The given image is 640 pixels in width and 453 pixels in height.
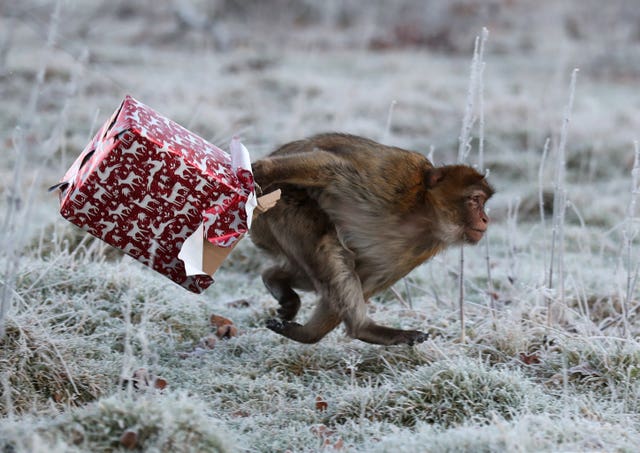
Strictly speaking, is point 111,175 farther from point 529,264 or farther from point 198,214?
point 529,264

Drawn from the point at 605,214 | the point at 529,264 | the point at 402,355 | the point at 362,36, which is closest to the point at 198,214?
the point at 402,355

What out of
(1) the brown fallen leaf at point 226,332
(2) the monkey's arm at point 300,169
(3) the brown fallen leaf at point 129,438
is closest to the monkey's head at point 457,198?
(2) the monkey's arm at point 300,169

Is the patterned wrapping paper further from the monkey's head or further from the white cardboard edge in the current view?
the monkey's head

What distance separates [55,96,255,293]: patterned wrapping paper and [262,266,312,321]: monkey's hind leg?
2.83ft

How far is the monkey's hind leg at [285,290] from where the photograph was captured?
4293mm

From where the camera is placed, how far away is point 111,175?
3225 mm

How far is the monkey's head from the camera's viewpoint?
380 centimetres

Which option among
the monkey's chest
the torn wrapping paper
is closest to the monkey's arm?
the torn wrapping paper

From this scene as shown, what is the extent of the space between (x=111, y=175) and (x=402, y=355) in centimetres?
Result: 165

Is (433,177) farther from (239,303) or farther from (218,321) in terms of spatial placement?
(239,303)

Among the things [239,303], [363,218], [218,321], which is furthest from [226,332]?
[363,218]

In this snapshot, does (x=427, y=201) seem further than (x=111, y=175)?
Yes

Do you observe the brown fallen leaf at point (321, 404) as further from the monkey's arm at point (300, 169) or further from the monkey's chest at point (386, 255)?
the monkey's arm at point (300, 169)

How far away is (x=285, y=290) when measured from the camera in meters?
4.30
